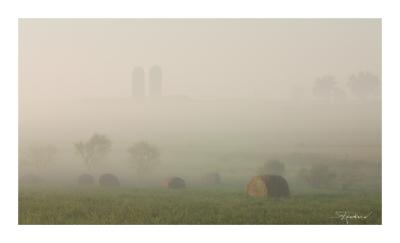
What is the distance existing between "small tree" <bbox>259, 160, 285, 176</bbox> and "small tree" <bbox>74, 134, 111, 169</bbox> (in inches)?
103

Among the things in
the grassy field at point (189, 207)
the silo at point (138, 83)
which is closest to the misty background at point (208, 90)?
the silo at point (138, 83)

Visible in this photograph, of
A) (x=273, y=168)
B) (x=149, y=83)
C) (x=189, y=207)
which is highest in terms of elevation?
(x=149, y=83)

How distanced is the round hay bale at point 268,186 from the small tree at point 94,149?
→ 2.49 metres

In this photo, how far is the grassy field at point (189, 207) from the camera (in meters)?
10.9

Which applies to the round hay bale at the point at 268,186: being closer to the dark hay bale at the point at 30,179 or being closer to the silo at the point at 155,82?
the silo at the point at 155,82

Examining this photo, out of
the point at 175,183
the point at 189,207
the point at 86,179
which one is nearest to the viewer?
the point at 189,207

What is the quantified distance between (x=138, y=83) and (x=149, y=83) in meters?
0.24

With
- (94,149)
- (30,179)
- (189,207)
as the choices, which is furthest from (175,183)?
(30,179)

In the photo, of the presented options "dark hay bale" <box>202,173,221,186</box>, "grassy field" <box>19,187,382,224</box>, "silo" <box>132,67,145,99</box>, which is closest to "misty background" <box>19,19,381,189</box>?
"silo" <box>132,67,145,99</box>

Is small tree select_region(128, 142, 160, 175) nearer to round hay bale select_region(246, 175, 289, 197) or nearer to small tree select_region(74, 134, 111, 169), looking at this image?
small tree select_region(74, 134, 111, 169)

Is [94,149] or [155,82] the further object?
[155,82]

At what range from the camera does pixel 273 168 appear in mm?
11188

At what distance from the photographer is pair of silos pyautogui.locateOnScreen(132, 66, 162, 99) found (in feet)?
36.9

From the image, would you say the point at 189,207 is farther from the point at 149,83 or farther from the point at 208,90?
the point at 149,83
